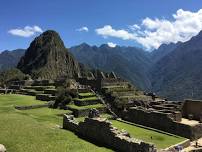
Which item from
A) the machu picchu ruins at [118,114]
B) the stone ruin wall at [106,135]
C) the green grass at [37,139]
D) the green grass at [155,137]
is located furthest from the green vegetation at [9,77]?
the green grass at [37,139]

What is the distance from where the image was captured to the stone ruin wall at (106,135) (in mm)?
18047

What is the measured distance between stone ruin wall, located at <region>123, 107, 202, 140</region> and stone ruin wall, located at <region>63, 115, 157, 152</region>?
14132 millimetres

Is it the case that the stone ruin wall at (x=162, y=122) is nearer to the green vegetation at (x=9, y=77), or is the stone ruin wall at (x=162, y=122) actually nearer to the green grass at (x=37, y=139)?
the green grass at (x=37, y=139)

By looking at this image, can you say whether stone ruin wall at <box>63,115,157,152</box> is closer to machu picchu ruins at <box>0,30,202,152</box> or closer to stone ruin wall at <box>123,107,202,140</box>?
machu picchu ruins at <box>0,30,202,152</box>

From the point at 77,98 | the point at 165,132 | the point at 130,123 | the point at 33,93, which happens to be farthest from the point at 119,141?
the point at 33,93

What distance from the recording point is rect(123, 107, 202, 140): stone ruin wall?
Answer: 3459 centimetres

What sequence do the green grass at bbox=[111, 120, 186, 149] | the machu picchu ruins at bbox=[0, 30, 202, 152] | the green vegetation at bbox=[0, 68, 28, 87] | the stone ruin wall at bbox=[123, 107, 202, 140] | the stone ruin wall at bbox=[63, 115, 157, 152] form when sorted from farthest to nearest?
the green vegetation at bbox=[0, 68, 28, 87], the stone ruin wall at bbox=[123, 107, 202, 140], the green grass at bbox=[111, 120, 186, 149], the machu picchu ruins at bbox=[0, 30, 202, 152], the stone ruin wall at bbox=[63, 115, 157, 152]

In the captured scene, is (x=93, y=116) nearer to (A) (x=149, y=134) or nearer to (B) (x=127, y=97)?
(A) (x=149, y=134)

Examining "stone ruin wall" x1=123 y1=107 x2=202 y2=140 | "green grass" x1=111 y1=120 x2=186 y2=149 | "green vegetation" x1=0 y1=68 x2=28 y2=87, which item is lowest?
"green grass" x1=111 y1=120 x2=186 y2=149

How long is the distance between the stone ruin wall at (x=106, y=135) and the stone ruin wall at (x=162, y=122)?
14.1 m

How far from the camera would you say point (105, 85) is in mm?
51125

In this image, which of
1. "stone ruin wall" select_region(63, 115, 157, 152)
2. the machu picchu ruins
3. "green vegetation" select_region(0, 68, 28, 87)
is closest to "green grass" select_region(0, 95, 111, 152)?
"stone ruin wall" select_region(63, 115, 157, 152)

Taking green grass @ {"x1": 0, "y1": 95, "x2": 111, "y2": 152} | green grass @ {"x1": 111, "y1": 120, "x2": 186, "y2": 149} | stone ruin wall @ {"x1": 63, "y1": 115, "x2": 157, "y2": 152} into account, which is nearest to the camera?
green grass @ {"x1": 0, "y1": 95, "x2": 111, "y2": 152}

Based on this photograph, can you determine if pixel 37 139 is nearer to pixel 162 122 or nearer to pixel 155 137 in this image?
pixel 155 137
